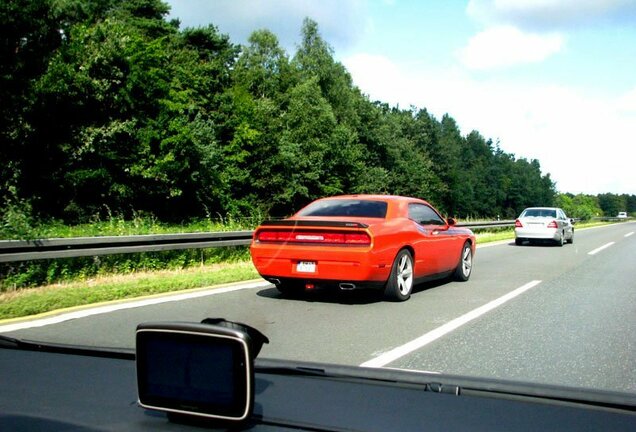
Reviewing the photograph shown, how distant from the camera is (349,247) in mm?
8492

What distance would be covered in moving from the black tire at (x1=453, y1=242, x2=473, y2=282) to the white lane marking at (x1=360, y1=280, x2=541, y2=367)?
1.56 m

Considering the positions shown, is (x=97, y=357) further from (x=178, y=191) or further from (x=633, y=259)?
(x=178, y=191)

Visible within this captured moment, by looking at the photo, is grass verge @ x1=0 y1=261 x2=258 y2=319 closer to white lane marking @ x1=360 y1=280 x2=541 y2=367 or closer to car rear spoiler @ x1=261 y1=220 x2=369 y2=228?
car rear spoiler @ x1=261 y1=220 x2=369 y2=228

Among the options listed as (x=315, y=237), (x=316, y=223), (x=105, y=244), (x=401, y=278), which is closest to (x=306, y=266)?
(x=315, y=237)

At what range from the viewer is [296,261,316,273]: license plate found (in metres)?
8.62

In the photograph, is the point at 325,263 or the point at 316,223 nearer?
the point at 325,263

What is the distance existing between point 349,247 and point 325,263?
40 cm

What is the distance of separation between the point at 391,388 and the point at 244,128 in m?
41.4

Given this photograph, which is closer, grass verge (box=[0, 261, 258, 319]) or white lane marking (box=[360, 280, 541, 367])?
white lane marking (box=[360, 280, 541, 367])

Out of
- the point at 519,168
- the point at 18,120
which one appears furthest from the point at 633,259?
the point at 519,168

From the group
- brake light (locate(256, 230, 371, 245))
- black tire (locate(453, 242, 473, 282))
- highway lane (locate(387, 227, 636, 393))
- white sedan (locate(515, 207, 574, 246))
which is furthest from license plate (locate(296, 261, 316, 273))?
white sedan (locate(515, 207, 574, 246))

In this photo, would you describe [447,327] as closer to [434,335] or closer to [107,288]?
[434,335]

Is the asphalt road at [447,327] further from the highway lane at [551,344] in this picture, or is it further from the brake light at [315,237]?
the brake light at [315,237]

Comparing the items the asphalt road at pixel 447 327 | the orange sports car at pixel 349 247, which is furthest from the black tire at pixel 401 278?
the asphalt road at pixel 447 327
